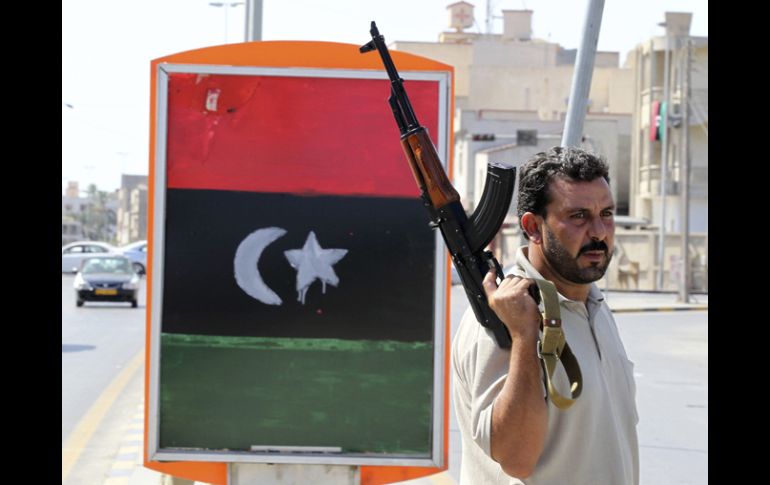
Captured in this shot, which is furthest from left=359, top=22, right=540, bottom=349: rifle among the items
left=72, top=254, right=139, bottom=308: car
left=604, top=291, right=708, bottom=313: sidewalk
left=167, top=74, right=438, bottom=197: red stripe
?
left=604, top=291, right=708, bottom=313: sidewalk

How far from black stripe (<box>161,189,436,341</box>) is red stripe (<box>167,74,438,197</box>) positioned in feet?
0.23

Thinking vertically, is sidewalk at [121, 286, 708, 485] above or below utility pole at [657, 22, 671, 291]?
below

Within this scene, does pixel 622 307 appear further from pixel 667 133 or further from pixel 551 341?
pixel 551 341

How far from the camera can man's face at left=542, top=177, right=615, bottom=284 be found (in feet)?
10.9

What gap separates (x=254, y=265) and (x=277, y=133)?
534 millimetres

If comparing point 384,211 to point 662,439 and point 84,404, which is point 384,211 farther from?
point 84,404

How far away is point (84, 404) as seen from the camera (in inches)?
548

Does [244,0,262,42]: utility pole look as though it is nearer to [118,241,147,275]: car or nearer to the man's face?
the man's face

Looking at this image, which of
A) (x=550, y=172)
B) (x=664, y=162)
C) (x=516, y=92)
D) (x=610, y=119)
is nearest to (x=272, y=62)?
(x=550, y=172)

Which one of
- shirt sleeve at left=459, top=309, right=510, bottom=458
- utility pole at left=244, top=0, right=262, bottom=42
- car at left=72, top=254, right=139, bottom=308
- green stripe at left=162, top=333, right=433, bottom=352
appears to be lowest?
car at left=72, top=254, right=139, bottom=308

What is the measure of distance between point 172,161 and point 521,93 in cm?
7317

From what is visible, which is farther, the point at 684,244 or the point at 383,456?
the point at 684,244
